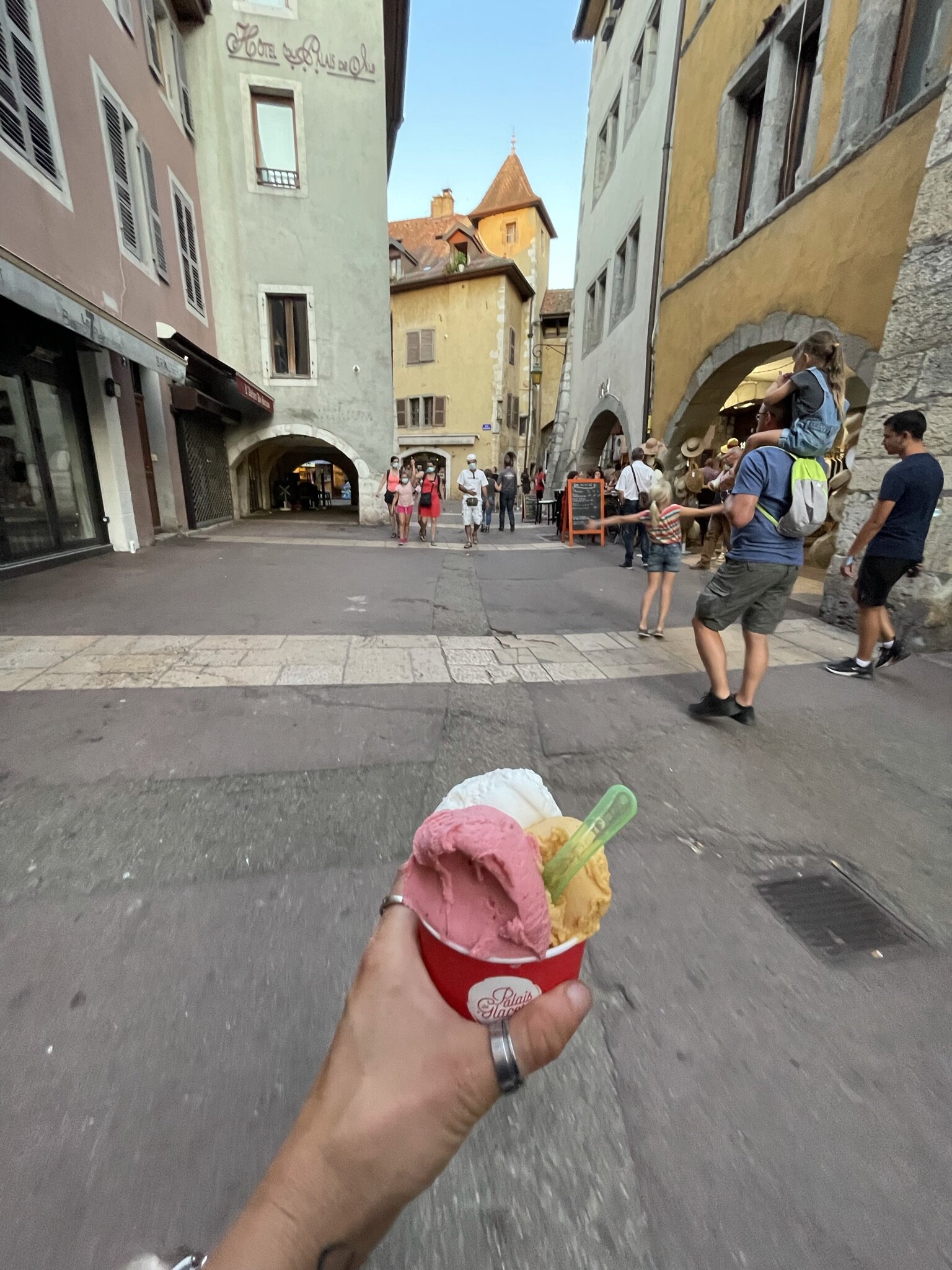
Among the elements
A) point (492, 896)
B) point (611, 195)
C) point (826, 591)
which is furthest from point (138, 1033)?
point (611, 195)

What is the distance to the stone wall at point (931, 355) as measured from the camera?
4617 mm

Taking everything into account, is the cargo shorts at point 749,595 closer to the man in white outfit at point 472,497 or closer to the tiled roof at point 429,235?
the man in white outfit at point 472,497

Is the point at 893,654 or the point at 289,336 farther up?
the point at 289,336

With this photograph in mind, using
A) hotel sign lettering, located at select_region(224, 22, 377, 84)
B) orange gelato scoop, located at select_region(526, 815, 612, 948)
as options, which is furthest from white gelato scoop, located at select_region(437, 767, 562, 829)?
hotel sign lettering, located at select_region(224, 22, 377, 84)

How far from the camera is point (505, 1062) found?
72 centimetres

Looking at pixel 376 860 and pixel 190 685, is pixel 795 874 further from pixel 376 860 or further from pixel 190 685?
pixel 190 685

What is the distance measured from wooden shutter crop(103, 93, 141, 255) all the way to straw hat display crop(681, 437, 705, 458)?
10.4 metres

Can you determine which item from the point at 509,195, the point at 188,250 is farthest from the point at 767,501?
the point at 509,195

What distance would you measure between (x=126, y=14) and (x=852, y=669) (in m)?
14.3

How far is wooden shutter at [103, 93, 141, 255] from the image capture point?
8.32 metres

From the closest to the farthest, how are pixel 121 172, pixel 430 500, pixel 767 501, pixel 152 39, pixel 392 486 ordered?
pixel 767 501
pixel 121 172
pixel 152 39
pixel 430 500
pixel 392 486

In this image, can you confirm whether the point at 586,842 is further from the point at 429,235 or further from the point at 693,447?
the point at 429,235

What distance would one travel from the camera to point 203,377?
11.7 meters

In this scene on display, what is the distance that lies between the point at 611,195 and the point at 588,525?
1112 centimetres
